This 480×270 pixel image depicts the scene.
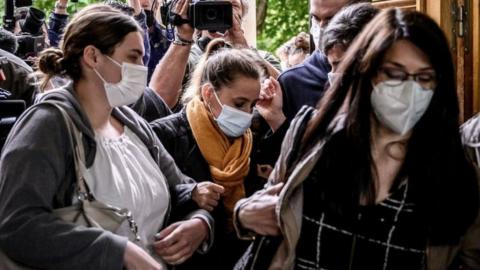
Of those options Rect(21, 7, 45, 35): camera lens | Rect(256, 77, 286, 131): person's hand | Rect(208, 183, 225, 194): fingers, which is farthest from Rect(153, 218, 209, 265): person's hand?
Rect(21, 7, 45, 35): camera lens

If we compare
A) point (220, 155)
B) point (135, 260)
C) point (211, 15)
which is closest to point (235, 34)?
point (211, 15)

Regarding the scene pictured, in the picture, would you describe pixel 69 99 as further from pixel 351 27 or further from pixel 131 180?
pixel 351 27

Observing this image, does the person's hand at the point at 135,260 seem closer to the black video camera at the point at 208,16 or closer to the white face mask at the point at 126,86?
the white face mask at the point at 126,86

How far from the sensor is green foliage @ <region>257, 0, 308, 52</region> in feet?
41.1

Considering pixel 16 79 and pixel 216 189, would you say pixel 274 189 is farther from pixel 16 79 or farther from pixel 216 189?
pixel 16 79

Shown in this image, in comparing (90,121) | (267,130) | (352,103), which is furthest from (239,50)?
(352,103)

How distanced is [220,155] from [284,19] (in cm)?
982

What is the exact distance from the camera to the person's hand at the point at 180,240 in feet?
8.50

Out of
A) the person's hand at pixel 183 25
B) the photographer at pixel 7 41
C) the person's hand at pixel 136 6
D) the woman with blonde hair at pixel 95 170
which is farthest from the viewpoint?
the photographer at pixel 7 41

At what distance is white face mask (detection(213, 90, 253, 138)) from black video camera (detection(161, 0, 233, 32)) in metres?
0.52

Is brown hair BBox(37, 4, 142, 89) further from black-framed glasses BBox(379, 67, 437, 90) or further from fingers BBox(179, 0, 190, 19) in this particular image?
black-framed glasses BBox(379, 67, 437, 90)

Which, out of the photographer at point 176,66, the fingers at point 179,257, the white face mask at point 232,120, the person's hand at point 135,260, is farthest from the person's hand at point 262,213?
the photographer at point 176,66

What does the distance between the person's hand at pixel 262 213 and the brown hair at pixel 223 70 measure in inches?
38.6

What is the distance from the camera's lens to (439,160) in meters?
2.09
